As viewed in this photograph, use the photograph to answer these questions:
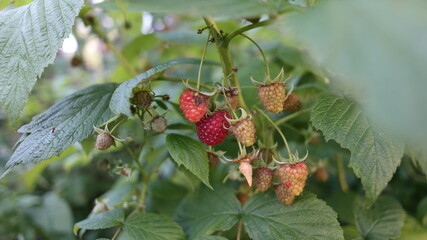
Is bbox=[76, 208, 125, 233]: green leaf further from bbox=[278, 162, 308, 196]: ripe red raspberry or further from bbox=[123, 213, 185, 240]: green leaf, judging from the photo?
bbox=[278, 162, 308, 196]: ripe red raspberry

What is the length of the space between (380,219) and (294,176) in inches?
18.6

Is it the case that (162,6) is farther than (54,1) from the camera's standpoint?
No

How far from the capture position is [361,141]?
98 centimetres

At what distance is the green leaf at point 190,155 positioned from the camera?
1.03 metres

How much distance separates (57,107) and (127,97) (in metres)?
0.37

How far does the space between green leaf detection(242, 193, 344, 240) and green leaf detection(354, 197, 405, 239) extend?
28 centimetres

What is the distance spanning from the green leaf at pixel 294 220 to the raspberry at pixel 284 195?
0.12 feet

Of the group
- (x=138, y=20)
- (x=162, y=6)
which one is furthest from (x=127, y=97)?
(x=138, y=20)

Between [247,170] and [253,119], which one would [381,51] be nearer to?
[247,170]

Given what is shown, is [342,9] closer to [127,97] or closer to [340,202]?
[127,97]

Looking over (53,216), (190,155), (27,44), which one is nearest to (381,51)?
(190,155)

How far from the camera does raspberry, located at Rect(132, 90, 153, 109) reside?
1.07m

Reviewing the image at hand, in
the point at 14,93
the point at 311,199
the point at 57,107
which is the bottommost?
the point at 311,199

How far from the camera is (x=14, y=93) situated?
39.8 inches
